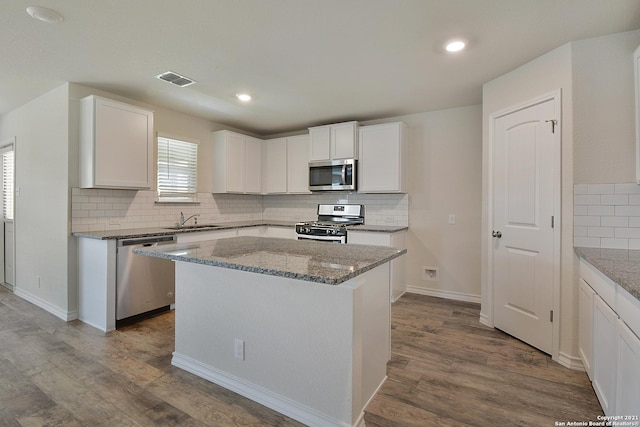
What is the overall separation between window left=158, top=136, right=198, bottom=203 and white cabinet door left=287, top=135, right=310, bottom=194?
1397 millimetres

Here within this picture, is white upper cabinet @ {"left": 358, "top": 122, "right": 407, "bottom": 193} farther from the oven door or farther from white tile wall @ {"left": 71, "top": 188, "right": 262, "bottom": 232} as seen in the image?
white tile wall @ {"left": 71, "top": 188, "right": 262, "bottom": 232}

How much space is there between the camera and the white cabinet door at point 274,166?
5.11 meters

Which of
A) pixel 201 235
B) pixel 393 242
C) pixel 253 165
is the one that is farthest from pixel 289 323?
pixel 253 165

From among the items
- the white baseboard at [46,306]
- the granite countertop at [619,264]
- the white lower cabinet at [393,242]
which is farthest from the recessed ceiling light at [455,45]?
the white baseboard at [46,306]

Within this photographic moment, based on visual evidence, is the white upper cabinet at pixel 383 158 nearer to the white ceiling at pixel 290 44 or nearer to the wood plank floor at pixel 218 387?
the white ceiling at pixel 290 44

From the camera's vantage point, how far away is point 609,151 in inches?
90.2

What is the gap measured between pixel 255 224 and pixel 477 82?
330 cm

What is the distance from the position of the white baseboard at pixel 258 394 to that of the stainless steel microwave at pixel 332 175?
9.31ft

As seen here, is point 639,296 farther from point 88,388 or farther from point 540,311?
point 88,388

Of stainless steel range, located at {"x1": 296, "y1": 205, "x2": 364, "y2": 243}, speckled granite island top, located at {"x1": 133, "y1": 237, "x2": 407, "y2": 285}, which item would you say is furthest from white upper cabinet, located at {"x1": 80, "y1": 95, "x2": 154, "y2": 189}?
stainless steel range, located at {"x1": 296, "y1": 205, "x2": 364, "y2": 243}

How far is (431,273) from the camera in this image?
4.23 m

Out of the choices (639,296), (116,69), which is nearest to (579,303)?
(639,296)

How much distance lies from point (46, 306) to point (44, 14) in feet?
10.1

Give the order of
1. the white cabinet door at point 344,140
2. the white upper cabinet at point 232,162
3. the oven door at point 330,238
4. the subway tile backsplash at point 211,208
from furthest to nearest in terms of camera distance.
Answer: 1. the white upper cabinet at point 232,162
2. the white cabinet door at point 344,140
3. the oven door at point 330,238
4. the subway tile backsplash at point 211,208
